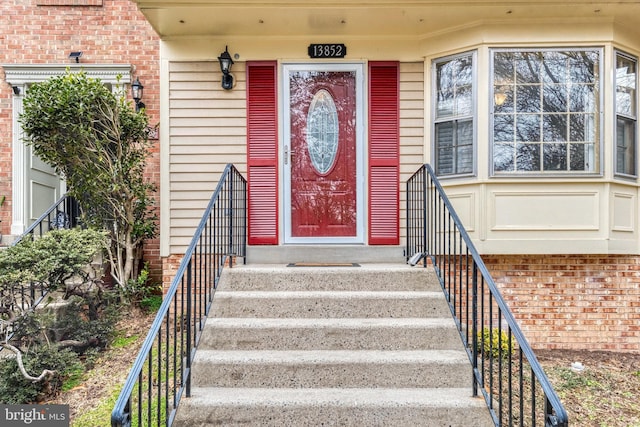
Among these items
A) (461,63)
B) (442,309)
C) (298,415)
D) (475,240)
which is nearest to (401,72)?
(461,63)

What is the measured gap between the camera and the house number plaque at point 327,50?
14.6ft

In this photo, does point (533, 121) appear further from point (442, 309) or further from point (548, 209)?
point (442, 309)

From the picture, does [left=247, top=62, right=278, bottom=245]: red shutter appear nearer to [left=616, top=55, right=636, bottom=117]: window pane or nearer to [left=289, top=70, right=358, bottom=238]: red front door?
[left=289, top=70, right=358, bottom=238]: red front door

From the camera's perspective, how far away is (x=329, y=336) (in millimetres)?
2975

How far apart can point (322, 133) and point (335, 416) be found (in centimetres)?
295

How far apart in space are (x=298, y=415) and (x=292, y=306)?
888 millimetres

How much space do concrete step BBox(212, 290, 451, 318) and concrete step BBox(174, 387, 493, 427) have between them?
29.2 inches

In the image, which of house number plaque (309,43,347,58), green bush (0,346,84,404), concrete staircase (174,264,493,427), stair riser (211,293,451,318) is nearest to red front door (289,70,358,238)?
house number plaque (309,43,347,58)

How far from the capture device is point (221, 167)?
4.54 metres

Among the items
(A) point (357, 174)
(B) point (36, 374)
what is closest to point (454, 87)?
(A) point (357, 174)

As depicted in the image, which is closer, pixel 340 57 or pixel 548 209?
pixel 548 209

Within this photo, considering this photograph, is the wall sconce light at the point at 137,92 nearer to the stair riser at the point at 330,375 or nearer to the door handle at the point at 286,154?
the door handle at the point at 286,154

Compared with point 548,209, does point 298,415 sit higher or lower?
lower

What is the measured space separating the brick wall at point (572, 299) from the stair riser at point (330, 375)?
189 centimetres
